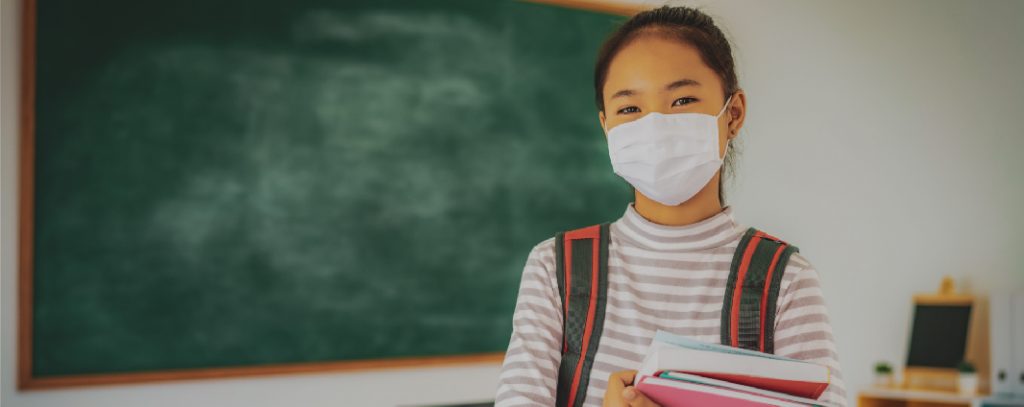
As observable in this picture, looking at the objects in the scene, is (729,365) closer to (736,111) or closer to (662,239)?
(662,239)

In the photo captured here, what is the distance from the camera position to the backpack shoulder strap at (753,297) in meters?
0.81

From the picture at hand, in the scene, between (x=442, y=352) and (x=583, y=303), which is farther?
(x=442, y=352)

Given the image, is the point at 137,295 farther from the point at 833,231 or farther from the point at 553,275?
the point at 833,231

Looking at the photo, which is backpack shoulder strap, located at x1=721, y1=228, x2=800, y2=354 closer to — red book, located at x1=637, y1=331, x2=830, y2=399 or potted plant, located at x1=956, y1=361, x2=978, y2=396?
red book, located at x1=637, y1=331, x2=830, y2=399

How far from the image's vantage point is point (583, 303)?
865 mm

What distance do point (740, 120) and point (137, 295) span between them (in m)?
2.21

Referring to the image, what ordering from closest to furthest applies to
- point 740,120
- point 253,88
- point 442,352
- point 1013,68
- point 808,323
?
point 808,323, point 740,120, point 253,88, point 442,352, point 1013,68

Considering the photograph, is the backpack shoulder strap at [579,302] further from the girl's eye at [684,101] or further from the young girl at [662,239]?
the girl's eye at [684,101]

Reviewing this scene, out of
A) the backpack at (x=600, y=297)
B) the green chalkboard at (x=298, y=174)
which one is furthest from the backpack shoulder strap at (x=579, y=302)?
the green chalkboard at (x=298, y=174)

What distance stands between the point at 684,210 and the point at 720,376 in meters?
0.23

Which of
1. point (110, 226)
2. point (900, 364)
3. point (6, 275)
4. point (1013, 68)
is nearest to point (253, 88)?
point (110, 226)

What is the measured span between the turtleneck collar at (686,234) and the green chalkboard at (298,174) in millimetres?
2148

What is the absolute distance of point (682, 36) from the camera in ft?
3.00

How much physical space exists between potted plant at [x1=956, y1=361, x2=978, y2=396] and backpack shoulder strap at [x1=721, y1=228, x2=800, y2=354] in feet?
9.95
